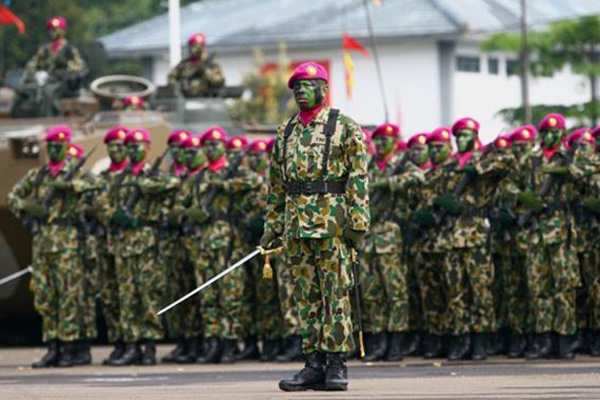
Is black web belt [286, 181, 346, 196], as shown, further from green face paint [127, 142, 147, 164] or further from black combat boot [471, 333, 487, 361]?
green face paint [127, 142, 147, 164]

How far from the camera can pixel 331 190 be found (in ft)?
51.4

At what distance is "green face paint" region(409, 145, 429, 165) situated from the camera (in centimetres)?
1998

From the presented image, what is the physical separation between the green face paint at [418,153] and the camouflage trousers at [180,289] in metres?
2.31

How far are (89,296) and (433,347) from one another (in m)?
3.22

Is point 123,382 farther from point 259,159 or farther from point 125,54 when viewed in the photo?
point 125,54

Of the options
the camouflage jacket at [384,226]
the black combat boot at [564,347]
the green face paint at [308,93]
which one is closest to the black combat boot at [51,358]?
the camouflage jacket at [384,226]

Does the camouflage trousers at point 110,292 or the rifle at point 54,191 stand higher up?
the rifle at point 54,191

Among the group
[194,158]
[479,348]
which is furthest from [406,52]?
[479,348]

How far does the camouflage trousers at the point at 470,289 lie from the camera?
19.5m

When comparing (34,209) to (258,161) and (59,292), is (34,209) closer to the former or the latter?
(59,292)

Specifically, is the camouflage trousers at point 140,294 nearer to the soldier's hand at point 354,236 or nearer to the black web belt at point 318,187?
the black web belt at point 318,187

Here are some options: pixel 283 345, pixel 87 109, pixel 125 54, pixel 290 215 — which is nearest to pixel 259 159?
pixel 283 345

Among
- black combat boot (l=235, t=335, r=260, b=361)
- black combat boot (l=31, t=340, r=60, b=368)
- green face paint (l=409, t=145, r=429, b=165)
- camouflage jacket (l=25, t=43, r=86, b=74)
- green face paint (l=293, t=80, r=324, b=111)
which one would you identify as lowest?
black combat boot (l=235, t=335, r=260, b=361)

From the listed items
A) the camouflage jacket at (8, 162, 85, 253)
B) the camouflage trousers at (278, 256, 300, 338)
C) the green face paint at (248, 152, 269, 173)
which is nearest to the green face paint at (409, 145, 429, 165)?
the camouflage trousers at (278, 256, 300, 338)
